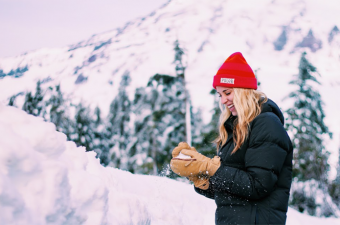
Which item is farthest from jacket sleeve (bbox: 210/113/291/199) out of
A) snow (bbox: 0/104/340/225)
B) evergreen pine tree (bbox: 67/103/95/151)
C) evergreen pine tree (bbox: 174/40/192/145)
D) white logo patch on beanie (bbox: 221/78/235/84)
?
evergreen pine tree (bbox: 67/103/95/151)

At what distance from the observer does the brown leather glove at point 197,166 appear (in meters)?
2.31

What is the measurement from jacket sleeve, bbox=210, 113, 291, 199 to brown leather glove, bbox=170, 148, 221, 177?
81mm

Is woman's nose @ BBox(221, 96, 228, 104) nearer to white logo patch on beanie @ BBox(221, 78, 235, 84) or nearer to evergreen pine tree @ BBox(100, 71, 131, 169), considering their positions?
white logo patch on beanie @ BBox(221, 78, 235, 84)

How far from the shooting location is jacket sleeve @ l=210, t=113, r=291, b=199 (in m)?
2.13

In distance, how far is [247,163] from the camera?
2211 mm

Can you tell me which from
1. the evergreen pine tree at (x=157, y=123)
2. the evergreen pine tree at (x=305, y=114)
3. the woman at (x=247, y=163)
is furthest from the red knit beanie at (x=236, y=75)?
the evergreen pine tree at (x=305, y=114)

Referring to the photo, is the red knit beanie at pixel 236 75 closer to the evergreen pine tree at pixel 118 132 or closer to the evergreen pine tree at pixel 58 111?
the evergreen pine tree at pixel 58 111

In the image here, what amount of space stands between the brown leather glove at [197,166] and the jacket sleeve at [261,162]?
8 cm

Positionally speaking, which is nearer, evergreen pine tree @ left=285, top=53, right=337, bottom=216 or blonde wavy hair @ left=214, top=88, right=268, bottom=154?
blonde wavy hair @ left=214, top=88, right=268, bottom=154

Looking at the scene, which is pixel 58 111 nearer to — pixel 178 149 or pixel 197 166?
pixel 178 149

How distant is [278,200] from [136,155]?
→ 23.8 m

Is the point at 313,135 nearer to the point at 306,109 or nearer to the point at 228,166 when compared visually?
the point at 306,109

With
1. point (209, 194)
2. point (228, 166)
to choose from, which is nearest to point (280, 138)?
point (228, 166)

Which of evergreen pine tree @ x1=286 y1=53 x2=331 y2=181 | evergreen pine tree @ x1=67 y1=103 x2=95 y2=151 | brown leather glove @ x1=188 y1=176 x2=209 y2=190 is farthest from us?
evergreen pine tree @ x1=67 y1=103 x2=95 y2=151
